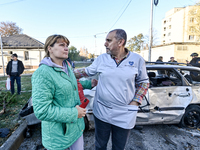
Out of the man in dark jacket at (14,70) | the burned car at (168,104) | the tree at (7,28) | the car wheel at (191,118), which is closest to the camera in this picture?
the burned car at (168,104)

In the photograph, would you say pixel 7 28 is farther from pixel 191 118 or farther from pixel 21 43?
pixel 191 118

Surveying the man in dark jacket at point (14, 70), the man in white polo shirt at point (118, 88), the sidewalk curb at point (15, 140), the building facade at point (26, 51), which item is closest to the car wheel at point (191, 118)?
the man in white polo shirt at point (118, 88)

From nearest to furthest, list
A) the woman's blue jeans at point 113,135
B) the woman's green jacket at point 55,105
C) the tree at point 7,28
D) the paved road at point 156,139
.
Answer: the woman's green jacket at point 55,105, the woman's blue jeans at point 113,135, the paved road at point 156,139, the tree at point 7,28

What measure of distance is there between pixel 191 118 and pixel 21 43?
24.2m

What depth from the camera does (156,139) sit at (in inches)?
112

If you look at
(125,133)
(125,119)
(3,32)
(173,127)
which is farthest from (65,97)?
(3,32)

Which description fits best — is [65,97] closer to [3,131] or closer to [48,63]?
[48,63]

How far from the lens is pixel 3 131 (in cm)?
279

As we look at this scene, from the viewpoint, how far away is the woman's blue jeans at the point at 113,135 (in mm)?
1535

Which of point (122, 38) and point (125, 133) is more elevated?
point (122, 38)

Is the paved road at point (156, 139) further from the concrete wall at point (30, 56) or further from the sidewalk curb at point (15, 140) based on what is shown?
the concrete wall at point (30, 56)

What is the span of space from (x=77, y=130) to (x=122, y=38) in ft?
3.91

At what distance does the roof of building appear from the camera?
19.7 meters

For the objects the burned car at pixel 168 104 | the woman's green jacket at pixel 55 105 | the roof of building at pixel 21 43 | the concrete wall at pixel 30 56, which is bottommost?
the burned car at pixel 168 104
